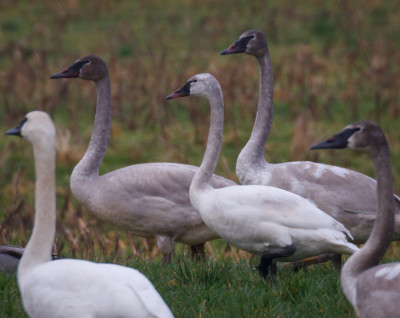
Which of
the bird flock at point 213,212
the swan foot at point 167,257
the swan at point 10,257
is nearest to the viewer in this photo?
the bird flock at point 213,212

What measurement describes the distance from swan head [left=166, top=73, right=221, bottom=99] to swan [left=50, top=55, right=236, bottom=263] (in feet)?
2.32

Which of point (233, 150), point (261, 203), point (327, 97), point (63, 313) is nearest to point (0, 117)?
point (233, 150)

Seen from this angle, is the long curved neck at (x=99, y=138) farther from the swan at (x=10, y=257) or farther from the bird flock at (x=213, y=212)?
the swan at (x=10, y=257)

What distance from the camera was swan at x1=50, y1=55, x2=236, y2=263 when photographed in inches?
247

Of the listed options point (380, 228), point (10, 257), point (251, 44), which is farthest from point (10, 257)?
point (251, 44)

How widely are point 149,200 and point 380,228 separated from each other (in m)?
2.34

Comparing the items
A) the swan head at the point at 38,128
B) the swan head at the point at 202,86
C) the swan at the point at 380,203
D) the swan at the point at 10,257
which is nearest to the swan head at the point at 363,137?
the swan at the point at 380,203

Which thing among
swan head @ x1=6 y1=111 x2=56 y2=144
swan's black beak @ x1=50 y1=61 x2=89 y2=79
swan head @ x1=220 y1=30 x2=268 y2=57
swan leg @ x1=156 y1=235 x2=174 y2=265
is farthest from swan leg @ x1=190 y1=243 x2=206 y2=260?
swan head @ x1=6 y1=111 x2=56 y2=144

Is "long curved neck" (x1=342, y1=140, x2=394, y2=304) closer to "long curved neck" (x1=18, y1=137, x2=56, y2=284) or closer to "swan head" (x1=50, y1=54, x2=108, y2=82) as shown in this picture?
"long curved neck" (x1=18, y1=137, x2=56, y2=284)

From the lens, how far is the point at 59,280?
3.83 metres

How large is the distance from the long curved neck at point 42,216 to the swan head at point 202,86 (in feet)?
6.77

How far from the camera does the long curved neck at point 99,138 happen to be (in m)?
6.58

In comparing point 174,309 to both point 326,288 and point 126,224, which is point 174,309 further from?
point 126,224

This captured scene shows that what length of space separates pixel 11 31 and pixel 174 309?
12.7 metres
